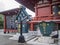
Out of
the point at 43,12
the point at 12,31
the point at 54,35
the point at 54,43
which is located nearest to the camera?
the point at 54,43

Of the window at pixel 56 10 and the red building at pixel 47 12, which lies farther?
the window at pixel 56 10

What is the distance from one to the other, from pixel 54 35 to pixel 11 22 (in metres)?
15.8

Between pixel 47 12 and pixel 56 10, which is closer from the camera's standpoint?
pixel 56 10

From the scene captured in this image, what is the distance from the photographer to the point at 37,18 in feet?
69.3

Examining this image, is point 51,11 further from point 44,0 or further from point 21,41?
point 21,41

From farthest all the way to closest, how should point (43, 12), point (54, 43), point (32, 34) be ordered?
point (43, 12), point (32, 34), point (54, 43)

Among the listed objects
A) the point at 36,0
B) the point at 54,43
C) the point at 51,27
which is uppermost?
the point at 36,0

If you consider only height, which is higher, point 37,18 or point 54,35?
point 37,18

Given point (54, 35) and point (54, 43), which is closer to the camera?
point (54, 43)

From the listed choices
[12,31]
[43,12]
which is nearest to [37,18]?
[43,12]

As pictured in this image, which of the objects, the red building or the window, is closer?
the red building

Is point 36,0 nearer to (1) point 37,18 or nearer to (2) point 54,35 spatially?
(1) point 37,18

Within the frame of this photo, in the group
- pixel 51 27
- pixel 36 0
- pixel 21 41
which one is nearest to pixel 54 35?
pixel 51 27

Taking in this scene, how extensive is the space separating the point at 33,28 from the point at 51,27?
6897mm
